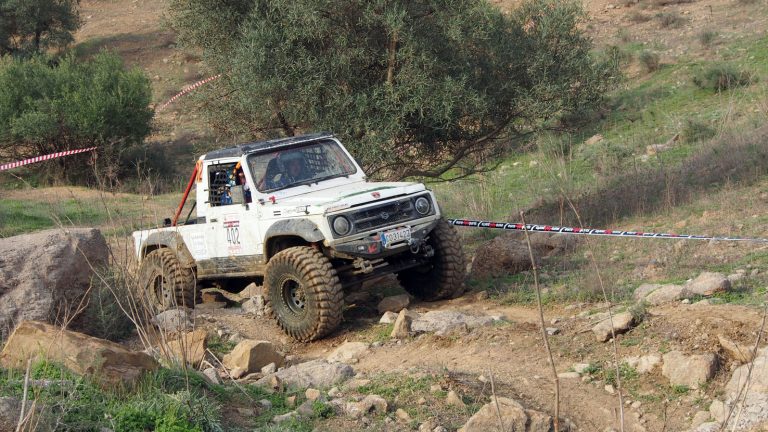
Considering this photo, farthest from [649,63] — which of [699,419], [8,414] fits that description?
[8,414]

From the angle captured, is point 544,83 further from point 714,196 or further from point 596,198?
point 714,196

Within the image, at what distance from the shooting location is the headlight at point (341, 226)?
8508mm

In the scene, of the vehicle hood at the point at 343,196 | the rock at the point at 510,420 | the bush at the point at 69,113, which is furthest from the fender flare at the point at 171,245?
the bush at the point at 69,113

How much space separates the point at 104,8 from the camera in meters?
43.8

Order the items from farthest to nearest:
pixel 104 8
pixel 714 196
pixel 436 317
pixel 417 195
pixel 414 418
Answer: pixel 104 8
pixel 714 196
pixel 417 195
pixel 436 317
pixel 414 418

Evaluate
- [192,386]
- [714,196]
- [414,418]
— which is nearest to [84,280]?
[192,386]

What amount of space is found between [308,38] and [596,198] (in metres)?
4.59

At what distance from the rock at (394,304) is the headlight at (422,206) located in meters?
0.99

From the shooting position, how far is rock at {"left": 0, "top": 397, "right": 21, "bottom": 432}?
Answer: 479 centimetres

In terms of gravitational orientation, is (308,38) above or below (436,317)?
above

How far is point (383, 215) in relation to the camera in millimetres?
8781

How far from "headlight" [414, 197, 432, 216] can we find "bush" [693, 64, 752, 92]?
12.1 meters

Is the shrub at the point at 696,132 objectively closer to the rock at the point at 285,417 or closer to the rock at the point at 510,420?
the rock at the point at 510,420

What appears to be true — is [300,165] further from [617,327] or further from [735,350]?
[735,350]
